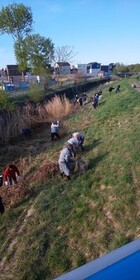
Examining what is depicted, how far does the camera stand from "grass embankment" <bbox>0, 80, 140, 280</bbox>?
19.7 feet

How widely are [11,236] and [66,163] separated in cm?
323

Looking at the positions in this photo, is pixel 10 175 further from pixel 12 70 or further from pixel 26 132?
pixel 12 70

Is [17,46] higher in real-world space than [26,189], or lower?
higher

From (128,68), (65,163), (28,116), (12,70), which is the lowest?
(65,163)

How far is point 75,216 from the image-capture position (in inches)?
285

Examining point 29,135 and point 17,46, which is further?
point 17,46

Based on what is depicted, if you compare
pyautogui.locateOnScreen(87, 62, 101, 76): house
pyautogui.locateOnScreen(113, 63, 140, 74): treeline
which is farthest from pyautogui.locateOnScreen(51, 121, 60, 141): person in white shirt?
pyautogui.locateOnScreen(87, 62, 101, 76): house

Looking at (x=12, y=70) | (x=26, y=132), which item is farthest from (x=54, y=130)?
(x=12, y=70)

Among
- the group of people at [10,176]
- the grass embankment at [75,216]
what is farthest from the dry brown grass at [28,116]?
the group of people at [10,176]

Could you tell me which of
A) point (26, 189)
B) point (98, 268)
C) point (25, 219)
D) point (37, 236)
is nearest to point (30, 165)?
point (26, 189)

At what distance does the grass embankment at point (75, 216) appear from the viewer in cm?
601

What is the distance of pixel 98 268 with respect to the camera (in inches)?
80.4

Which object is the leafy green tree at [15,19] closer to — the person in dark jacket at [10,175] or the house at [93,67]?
Result: the person in dark jacket at [10,175]

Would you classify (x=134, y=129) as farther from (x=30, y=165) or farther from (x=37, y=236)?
(x=37, y=236)
